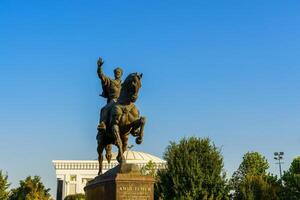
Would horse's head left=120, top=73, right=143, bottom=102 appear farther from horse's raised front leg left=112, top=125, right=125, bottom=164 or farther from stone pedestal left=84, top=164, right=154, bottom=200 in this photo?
stone pedestal left=84, top=164, right=154, bottom=200

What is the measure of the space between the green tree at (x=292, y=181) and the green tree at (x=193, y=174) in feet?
38.4

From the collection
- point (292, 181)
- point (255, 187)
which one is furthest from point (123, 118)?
point (292, 181)

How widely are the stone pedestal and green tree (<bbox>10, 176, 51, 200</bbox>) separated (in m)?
48.0

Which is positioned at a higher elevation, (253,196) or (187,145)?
(187,145)

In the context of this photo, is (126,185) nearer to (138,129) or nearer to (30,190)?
(138,129)

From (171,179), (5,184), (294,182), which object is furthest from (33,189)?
(294,182)

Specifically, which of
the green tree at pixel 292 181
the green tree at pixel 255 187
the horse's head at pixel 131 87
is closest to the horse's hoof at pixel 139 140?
the horse's head at pixel 131 87

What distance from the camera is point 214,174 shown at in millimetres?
41906

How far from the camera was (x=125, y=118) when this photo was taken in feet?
52.0

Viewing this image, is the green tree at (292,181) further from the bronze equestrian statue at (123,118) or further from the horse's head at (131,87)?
the horse's head at (131,87)

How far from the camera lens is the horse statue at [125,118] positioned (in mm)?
15570

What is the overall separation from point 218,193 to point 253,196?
674 cm

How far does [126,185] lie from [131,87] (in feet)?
10.2

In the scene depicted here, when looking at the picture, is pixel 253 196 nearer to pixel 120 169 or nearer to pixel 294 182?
pixel 294 182
